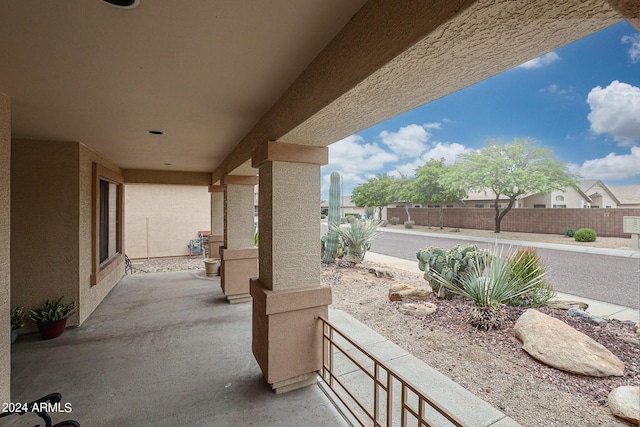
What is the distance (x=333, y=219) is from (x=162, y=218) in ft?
20.2

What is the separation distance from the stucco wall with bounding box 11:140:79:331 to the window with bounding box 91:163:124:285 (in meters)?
0.56

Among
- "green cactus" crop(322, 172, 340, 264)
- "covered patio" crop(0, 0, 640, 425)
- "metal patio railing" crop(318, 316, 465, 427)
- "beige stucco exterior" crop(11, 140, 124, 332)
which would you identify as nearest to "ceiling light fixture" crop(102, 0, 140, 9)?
"covered patio" crop(0, 0, 640, 425)

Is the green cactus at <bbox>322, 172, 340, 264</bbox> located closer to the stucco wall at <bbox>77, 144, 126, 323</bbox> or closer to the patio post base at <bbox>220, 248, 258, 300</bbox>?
the patio post base at <bbox>220, 248, 258, 300</bbox>

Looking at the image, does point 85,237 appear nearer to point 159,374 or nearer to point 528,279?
point 159,374

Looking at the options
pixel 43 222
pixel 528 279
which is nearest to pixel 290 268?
pixel 43 222

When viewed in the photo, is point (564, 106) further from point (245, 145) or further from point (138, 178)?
point (138, 178)

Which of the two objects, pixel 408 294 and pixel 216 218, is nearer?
pixel 408 294

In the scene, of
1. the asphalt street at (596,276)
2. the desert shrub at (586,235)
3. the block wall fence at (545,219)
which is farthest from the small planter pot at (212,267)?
the block wall fence at (545,219)

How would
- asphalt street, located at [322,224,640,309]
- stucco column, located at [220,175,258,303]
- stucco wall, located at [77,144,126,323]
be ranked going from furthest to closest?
asphalt street, located at [322,224,640,309] < stucco column, located at [220,175,258,303] < stucco wall, located at [77,144,126,323]

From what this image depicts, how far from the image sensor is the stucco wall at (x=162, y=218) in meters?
9.26

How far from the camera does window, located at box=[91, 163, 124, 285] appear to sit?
436cm

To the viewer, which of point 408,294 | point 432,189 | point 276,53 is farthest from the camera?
point 432,189

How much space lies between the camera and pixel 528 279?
415cm

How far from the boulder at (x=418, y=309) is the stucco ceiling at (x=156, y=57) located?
3.54 meters
